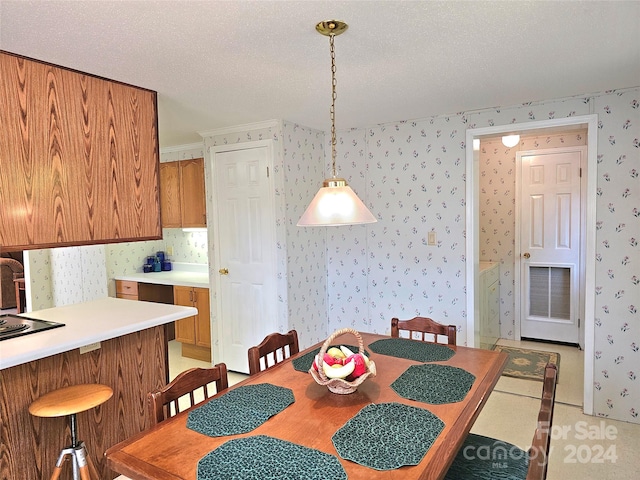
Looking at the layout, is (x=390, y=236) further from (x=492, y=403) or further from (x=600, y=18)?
(x=600, y=18)

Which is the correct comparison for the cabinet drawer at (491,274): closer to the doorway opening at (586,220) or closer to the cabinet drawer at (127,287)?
the doorway opening at (586,220)

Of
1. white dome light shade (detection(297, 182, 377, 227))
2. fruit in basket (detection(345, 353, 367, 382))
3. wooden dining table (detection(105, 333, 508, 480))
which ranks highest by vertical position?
white dome light shade (detection(297, 182, 377, 227))

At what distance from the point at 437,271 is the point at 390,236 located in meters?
0.53

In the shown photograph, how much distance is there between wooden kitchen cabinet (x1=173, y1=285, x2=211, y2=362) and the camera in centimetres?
430

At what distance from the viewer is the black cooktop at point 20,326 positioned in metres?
2.10

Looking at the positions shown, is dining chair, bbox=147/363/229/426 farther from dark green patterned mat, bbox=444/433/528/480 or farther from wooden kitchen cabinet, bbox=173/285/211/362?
wooden kitchen cabinet, bbox=173/285/211/362

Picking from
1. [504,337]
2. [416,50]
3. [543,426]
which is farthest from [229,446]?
[504,337]

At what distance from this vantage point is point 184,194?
4.66 metres

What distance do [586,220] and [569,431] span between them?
1.57 m

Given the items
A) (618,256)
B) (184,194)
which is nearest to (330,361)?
(618,256)

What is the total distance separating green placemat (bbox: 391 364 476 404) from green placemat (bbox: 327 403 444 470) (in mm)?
123

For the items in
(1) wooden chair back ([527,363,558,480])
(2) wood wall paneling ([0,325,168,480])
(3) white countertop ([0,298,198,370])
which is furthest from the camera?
(2) wood wall paneling ([0,325,168,480])

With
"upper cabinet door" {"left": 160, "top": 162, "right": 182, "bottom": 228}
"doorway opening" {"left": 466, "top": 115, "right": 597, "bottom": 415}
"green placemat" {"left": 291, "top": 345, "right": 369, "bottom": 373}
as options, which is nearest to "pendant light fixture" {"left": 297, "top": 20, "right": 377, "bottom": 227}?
"green placemat" {"left": 291, "top": 345, "right": 369, "bottom": 373}

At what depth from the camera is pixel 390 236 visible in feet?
12.6
